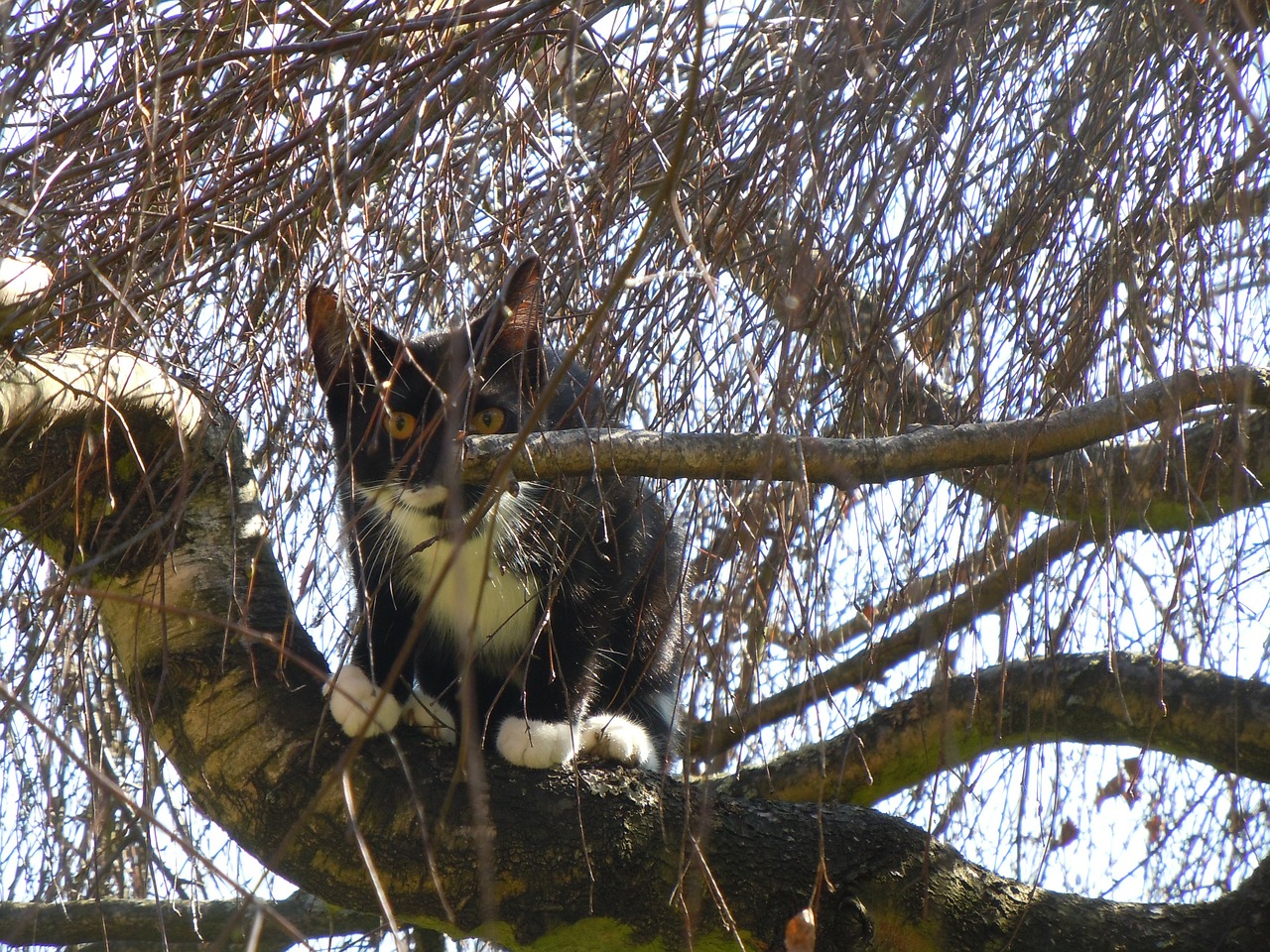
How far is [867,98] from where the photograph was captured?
1.64 m

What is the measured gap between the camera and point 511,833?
1.89 metres

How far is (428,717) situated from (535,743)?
0.26m

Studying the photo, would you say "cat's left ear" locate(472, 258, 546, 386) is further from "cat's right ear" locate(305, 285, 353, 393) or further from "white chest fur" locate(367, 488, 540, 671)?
"white chest fur" locate(367, 488, 540, 671)

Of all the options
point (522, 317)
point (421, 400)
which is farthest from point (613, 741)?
point (522, 317)

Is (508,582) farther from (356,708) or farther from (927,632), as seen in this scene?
(927,632)

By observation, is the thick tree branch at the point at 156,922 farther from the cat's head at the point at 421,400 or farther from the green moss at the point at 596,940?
the cat's head at the point at 421,400

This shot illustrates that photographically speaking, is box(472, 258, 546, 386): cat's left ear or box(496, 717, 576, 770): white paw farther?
box(496, 717, 576, 770): white paw

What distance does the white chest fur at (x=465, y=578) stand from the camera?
2604mm

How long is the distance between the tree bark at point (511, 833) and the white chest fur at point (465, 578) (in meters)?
0.58

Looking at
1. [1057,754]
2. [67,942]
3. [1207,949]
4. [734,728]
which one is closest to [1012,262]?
[1057,754]

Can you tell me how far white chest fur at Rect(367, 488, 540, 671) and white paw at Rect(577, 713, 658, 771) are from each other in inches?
10.7

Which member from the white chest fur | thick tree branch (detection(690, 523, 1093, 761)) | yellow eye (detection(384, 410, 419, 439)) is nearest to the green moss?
thick tree branch (detection(690, 523, 1093, 761))

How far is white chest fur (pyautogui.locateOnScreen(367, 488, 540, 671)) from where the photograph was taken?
2.60 m

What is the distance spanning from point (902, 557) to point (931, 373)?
1.16ft
